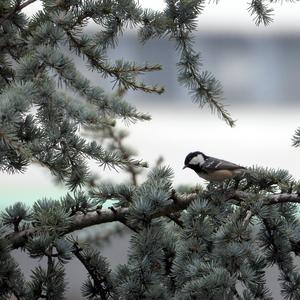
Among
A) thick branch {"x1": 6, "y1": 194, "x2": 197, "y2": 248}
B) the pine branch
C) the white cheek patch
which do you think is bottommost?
thick branch {"x1": 6, "y1": 194, "x2": 197, "y2": 248}

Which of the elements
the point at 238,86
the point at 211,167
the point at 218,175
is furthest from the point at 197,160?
the point at 238,86

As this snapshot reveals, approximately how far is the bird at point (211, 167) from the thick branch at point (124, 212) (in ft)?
0.71

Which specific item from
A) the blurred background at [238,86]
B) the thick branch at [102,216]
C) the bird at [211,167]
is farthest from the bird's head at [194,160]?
the blurred background at [238,86]

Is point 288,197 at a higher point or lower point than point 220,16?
lower

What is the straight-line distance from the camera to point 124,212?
1.93 meters

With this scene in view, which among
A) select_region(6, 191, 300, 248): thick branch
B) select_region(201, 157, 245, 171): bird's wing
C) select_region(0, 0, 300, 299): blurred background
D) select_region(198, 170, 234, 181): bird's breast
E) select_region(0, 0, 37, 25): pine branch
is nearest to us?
select_region(6, 191, 300, 248): thick branch

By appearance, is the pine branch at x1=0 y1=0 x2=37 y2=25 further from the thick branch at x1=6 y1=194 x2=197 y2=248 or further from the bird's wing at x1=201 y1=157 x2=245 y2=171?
the bird's wing at x1=201 y1=157 x2=245 y2=171

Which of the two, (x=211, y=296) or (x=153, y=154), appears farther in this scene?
(x=153, y=154)

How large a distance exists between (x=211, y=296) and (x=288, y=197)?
14.2 inches

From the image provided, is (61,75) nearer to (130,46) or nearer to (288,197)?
(288,197)

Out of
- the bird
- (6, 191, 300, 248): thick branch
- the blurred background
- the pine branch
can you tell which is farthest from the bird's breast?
the blurred background

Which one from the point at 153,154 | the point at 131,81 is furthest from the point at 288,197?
the point at 153,154

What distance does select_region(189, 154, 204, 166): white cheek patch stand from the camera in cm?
265

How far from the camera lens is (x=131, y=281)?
1736 mm
